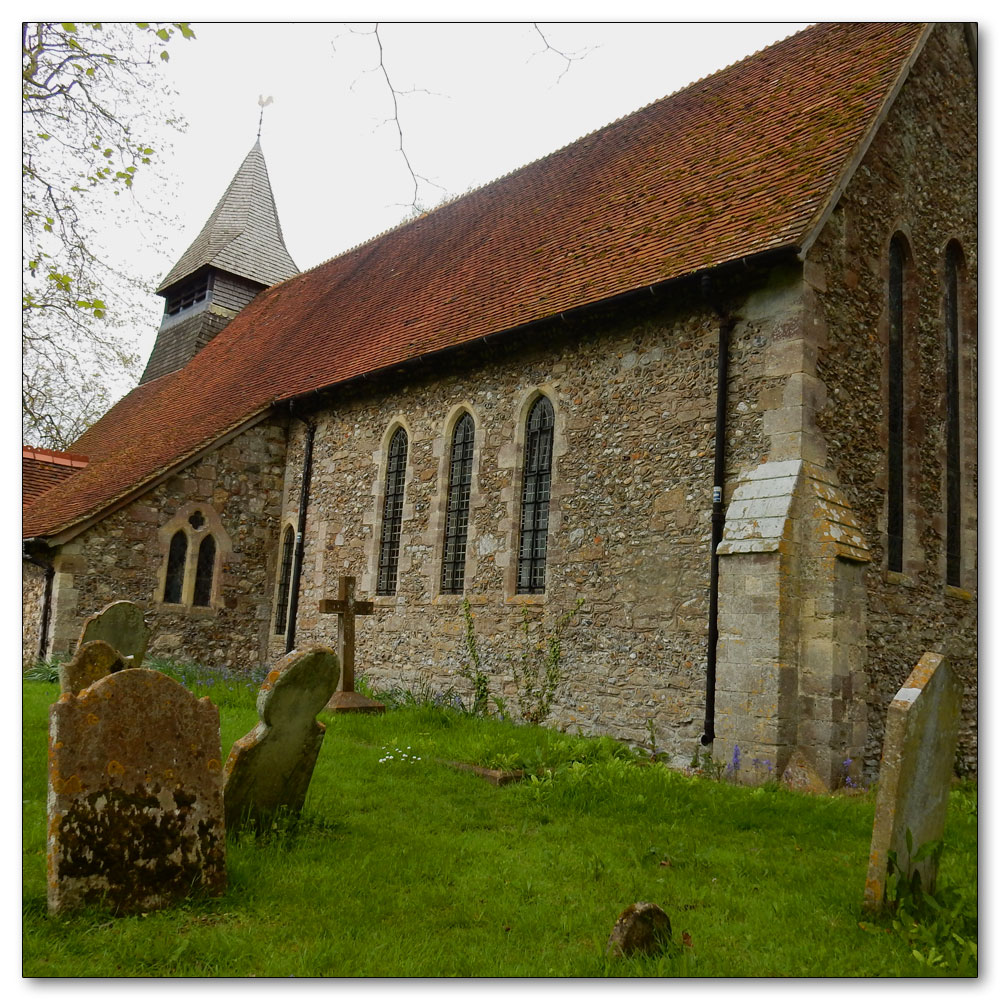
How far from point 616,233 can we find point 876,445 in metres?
4.35

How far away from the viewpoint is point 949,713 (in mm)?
4551

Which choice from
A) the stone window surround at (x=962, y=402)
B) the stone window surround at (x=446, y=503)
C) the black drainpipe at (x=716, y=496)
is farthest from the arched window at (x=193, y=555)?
the stone window surround at (x=962, y=402)

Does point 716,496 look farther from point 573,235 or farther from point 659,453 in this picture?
point 573,235

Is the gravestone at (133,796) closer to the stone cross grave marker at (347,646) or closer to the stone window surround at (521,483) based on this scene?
the stone cross grave marker at (347,646)

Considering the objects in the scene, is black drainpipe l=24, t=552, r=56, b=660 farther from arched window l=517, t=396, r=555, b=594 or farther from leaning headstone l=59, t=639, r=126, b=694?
leaning headstone l=59, t=639, r=126, b=694

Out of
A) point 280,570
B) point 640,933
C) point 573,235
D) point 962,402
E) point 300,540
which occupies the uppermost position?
point 573,235

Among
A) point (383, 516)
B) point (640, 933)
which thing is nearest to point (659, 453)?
point (383, 516)

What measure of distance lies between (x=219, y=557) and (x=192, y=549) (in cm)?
53

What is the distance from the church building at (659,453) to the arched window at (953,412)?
0.14 ft

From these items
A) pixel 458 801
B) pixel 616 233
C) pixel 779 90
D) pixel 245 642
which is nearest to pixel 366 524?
pixel 245 642

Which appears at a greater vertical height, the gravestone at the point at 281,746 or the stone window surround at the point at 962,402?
the stone window surround at the point at 962,402

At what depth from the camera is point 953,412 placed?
1051 centimetres

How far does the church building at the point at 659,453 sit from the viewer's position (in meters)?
8.32

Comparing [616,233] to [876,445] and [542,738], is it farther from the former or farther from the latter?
[542,738]
